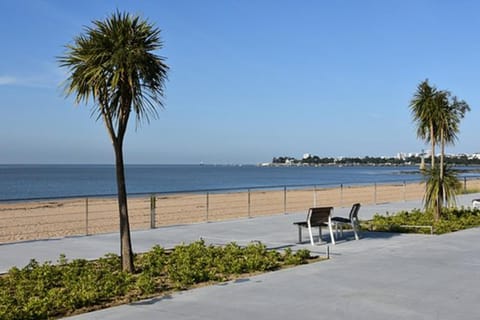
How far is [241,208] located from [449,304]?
22283 millimetres

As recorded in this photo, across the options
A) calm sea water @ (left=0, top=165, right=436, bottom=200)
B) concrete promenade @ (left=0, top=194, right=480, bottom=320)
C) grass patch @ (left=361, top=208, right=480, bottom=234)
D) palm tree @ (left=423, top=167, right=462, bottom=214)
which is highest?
A: palm tree @ (left=423, top=167, right=462, bottom=214)

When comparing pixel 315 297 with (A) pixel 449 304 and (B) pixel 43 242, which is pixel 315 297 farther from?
(B) pixel 43 242

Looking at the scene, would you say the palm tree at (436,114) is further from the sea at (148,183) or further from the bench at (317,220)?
the bench at (317,220)

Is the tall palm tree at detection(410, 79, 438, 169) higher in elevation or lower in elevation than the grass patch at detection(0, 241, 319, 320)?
higher

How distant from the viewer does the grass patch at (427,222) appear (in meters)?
12.8

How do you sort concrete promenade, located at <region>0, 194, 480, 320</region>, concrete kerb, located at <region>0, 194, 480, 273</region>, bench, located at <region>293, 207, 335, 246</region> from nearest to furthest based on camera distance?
concrete promenade, located at <region>0, 194, 480, 320</region> → concrete kerb, located at <region>0, 194, 480, 273</region> → bench, located at <region>293, 207, 335, 246</region>

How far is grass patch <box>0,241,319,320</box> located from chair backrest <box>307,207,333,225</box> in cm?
142

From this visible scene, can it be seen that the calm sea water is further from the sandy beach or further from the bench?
the bench

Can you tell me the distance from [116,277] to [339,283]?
8.99ft

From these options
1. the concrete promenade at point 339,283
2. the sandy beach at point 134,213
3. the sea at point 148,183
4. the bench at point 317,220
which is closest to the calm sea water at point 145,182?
the sea at point 148,183

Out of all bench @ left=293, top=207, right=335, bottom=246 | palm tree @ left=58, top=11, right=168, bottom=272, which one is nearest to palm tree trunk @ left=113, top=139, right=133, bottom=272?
palm tree @ left=58, top=11, right=168, bottom=272

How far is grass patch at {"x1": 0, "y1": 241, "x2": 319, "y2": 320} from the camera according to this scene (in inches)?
242

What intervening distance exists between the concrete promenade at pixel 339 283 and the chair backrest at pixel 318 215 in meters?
0.55

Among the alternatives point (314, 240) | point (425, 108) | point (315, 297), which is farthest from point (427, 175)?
point (315, 297)
